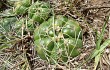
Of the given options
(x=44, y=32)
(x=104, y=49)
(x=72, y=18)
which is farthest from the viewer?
(x=72, y=18)

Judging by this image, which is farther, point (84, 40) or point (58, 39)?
point (84, 40)

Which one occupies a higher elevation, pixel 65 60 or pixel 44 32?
pixel 44 32

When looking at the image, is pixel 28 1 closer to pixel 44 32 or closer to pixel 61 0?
pixel 61 0

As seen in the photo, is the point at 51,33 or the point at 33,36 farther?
the point at 33,36

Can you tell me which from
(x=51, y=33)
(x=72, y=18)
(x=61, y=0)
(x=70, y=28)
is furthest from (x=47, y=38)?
(x=61, y=0)

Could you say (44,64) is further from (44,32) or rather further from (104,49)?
(104,49)

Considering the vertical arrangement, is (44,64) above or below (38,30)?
below

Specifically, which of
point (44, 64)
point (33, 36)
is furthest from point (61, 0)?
point (44, 64)

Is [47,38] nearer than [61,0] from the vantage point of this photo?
Yes

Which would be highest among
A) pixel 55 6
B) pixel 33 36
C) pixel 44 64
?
pixel 55 6

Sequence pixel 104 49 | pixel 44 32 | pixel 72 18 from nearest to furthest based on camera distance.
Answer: pixel 104 49, pixel 44 32, pixel 72 18
